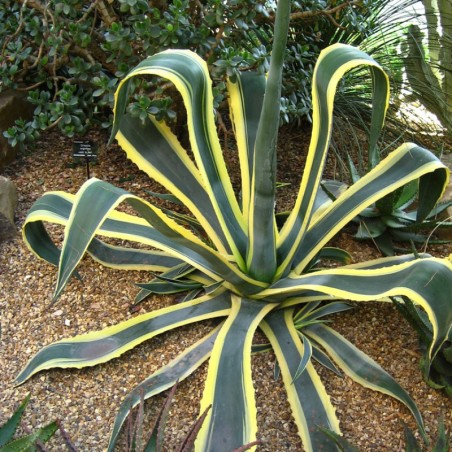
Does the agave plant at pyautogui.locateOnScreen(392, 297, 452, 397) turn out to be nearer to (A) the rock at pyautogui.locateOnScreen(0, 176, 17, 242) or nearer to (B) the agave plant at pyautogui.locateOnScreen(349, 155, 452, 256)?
(B) the agave plant at pyautogui.locateOnScreen(349, 155, 452, 256)

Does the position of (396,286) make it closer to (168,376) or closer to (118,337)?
(168,376)

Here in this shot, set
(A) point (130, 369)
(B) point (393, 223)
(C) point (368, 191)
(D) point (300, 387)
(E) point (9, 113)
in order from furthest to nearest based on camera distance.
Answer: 1. (E) point (9, 113)
2. (B) point (393, 223)
3. (C) point (368, 191)
4. (A) point (130, 369)
5. (D) point (300, 387)

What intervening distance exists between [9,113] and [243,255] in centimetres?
115

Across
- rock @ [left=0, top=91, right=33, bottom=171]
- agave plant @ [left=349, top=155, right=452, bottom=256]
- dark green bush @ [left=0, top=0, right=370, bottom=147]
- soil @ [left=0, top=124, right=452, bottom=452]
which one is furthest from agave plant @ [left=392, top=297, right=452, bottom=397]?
rock @ [left=0, top=91, right=33, bottom=171]

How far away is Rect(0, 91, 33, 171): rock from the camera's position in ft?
7.66

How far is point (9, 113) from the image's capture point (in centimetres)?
237

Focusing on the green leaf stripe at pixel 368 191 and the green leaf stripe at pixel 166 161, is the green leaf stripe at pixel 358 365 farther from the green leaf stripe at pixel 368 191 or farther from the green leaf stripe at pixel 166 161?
the green leaf stripe at pixel 166 161

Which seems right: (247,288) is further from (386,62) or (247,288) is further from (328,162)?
(386,62)

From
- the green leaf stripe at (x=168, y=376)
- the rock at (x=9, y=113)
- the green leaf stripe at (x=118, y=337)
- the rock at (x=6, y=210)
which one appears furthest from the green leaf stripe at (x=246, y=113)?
the rock at (x=9, y=113)


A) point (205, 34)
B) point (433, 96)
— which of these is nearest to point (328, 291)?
point (205, 34)

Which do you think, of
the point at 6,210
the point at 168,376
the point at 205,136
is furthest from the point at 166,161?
the point at 168,376

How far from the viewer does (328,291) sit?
59.5 inches

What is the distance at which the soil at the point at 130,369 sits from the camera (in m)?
1.53

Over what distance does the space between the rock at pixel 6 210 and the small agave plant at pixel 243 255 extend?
0.29 m
